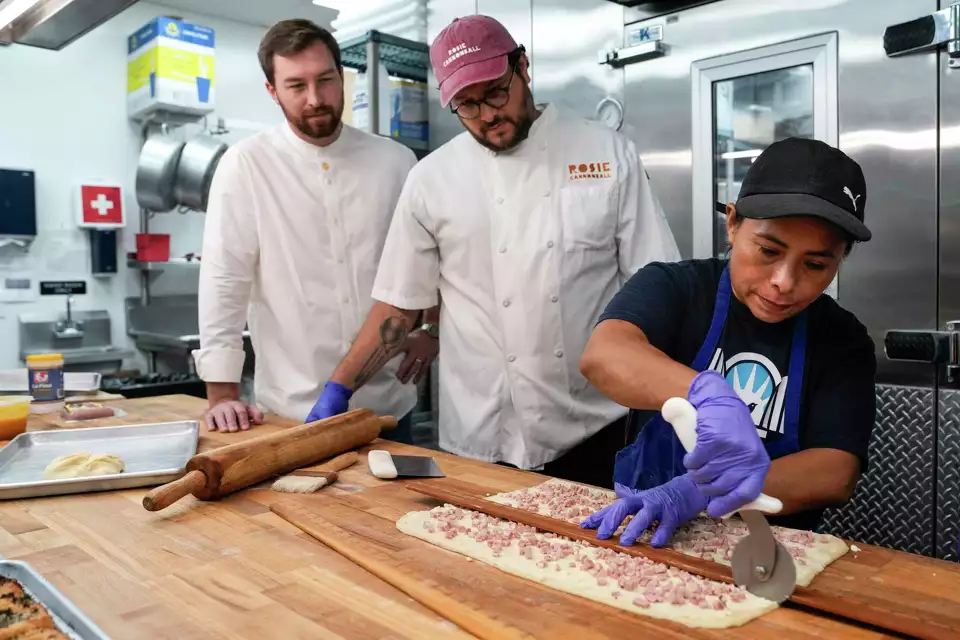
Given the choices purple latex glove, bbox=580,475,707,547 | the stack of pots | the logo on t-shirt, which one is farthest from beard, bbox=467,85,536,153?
the stack of pots

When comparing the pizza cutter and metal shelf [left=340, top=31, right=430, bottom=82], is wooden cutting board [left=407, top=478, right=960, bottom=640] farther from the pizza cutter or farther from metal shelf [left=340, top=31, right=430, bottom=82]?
metal shelf [left=340, top=31, right=430, bottom=82]

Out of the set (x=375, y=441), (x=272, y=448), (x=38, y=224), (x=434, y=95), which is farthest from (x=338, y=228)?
(x=38, y=224)

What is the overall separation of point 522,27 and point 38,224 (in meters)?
3.31

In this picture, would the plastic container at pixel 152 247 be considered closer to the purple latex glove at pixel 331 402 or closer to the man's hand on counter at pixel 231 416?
the man's hand on counter at pixel 231 416

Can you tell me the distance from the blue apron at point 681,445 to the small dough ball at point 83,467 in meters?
1.01

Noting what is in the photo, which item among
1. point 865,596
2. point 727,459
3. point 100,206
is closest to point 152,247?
point 100,206

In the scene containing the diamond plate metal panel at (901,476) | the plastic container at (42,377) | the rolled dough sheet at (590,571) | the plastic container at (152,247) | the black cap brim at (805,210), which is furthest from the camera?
the plastic container at (152,247)

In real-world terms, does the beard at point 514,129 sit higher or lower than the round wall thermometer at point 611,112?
lower

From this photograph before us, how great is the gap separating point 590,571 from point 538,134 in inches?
51.2

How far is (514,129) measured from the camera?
1.95m

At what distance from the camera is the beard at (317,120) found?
2172mm

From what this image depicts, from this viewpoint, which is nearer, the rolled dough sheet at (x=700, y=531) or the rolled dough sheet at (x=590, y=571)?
the rolled dough sheet at (x=590, y=571)

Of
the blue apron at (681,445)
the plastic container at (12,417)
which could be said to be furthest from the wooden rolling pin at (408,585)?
the plastic container at (12,417)

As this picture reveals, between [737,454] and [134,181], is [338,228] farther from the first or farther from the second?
[134,181]
